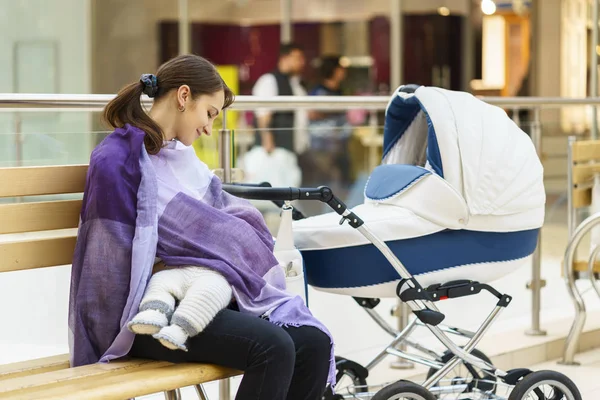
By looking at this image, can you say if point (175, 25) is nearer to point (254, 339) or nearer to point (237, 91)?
point (237, 91)

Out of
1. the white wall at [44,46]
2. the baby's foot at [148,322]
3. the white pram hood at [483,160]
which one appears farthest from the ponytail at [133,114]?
the white wall at [44,46]

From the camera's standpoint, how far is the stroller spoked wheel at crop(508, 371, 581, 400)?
9.48ft

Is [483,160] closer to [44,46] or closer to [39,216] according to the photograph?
[39,216]

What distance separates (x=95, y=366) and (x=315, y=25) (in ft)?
25.7

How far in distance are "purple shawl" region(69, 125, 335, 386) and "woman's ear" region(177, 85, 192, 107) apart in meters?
0.14

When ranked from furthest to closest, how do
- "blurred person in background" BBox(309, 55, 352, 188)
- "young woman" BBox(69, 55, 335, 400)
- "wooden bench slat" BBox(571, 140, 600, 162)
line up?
"blurred person in background" BBox(309, 55, 352, 188)
"wooden bench slat" BBox(571, 140, 600, 162)
"young woman" BBox(69, 55, 335, 400)

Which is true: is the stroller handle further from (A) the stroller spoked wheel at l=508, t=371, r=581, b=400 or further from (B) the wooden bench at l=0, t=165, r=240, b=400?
(A) the stroller spoked wheel at l=508, t=371, r=581, b=400

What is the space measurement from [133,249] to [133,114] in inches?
13.4

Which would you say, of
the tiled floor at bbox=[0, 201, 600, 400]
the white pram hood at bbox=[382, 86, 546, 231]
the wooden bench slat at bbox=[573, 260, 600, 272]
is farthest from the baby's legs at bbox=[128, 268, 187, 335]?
the wooden bench slat at bbox=[573, 260, 600, 272]

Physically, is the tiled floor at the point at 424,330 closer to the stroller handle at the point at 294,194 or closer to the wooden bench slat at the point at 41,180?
the wooden bench slat at the point at 41,180

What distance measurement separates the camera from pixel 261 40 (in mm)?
9859

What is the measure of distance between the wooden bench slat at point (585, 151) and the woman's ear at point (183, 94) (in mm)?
2178

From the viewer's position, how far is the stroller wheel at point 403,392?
2.68 metres

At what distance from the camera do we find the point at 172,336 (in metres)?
2.20
